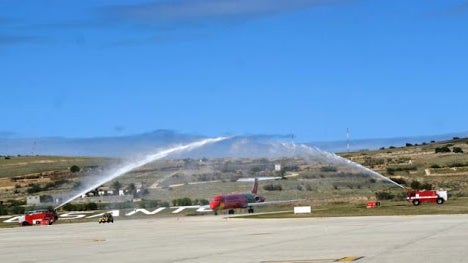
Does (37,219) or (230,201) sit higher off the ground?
(230,201)

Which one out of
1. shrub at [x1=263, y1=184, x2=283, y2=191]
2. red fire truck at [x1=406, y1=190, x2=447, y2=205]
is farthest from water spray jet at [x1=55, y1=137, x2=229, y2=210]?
shrub at [x1=263, y1=184, x2=283, y2=191]

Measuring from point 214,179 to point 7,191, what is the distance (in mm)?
35493

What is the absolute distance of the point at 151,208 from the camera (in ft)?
320

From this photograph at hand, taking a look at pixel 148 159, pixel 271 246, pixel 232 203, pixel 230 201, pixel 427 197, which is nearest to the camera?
pixel 271 246

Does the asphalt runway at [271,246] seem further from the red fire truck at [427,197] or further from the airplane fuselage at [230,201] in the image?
the airplane fuselage at [230,201]

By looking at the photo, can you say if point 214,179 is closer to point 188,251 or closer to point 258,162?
point 258,162

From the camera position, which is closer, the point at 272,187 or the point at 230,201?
the point at 230,201

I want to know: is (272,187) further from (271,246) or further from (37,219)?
(271,246)

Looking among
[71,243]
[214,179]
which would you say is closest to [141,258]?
[71,243]

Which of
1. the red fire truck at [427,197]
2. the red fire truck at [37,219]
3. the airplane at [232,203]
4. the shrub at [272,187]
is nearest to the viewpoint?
the red fire truck at [427,197]

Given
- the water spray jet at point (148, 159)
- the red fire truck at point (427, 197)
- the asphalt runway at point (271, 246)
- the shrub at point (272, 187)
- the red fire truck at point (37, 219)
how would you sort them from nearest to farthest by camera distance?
1. the asphalt runway at point (271, 246)
2. the water spray jet at point (148, 159)
3. the red fire truck at point (427, 197)
4. the red fire truck at point (37, 219)
5. the shrub at point (272, 187)

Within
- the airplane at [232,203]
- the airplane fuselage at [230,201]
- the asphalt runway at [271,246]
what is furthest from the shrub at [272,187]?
the asphalt runway at [271,246]

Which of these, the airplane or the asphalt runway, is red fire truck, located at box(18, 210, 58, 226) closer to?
the airplane

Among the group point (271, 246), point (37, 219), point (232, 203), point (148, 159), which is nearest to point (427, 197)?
point (232, 203)
